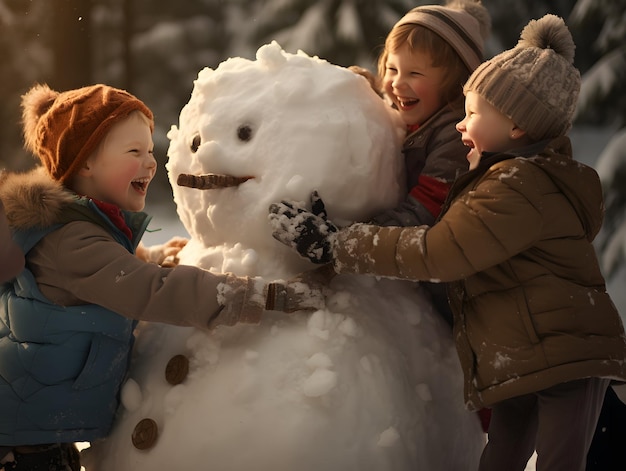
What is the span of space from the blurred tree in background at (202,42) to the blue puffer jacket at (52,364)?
2.39 meters

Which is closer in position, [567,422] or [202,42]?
[567,422]

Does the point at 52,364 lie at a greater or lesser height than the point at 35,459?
greater

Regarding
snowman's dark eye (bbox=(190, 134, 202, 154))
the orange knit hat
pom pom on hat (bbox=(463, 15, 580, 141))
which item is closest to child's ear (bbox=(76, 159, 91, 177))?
the orange knit hat

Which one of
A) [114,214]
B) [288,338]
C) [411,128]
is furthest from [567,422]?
[114,214]

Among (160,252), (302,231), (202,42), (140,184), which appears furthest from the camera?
(202,42)

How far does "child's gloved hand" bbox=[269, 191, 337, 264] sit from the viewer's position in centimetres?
158

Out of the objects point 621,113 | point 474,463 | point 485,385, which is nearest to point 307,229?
point 485,385

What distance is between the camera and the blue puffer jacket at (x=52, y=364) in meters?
1.62

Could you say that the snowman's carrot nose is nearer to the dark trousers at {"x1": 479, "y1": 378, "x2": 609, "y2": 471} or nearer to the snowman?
the snowman

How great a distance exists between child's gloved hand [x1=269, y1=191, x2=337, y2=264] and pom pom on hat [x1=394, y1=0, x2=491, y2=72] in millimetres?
608

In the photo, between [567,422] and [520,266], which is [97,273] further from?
[567,422]

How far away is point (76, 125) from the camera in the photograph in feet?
5.73

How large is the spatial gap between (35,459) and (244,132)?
2.88ft

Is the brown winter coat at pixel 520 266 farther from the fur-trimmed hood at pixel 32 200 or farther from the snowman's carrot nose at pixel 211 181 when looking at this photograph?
the fur-trimmed hood at pixel 32 200
